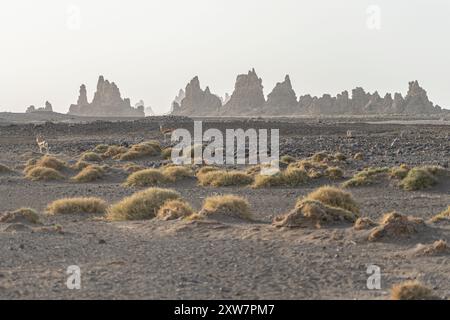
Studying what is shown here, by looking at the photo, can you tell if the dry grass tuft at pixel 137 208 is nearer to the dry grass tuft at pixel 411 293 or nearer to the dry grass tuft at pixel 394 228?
the dry grass tuft at pixel 394 228

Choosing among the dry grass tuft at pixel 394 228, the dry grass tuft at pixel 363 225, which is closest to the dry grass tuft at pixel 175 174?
the dry grass tuft at pixel 363 225

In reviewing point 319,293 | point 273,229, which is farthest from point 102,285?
point 273,229

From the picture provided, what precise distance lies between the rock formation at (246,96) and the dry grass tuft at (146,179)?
16442 centimetres

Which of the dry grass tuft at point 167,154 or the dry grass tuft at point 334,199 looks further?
the dry grass tuft at point 167,154

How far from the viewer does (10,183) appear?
26594mm

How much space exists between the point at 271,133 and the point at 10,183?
3183 centimetres

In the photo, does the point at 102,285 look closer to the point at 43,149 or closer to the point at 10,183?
the point at 10,183

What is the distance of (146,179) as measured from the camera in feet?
82.9

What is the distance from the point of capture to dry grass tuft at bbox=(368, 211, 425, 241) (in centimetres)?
1263

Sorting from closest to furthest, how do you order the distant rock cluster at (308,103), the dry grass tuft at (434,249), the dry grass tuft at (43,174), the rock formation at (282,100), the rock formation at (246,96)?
1. the dry grass tuft at (434,249)
2. the dry grass tuft at (43,174)
3. the distant rock cluster at (308,103)
4. the rock formation at (282,100)
5. the rock formation at (246,96)

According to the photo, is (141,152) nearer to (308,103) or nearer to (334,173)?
(334,173)

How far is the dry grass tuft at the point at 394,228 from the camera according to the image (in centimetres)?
1263
